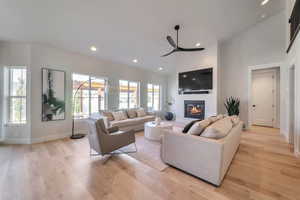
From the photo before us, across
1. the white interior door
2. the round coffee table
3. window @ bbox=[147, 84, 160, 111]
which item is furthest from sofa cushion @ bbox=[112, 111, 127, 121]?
the white interior door

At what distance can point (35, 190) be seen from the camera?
6.21 feet

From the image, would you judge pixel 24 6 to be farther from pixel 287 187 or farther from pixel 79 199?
pixel 287 187

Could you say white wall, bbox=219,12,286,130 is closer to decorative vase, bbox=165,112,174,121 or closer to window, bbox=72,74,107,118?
decorative vase, bbox=165,112,174,121

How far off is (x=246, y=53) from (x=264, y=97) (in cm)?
226

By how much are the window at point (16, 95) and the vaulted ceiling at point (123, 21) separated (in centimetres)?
99

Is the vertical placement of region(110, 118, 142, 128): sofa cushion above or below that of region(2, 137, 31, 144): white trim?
above

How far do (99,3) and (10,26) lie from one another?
229 cm

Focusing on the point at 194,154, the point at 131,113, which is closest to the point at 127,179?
the point at 194,154

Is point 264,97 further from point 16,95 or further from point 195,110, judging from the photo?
point 16,95

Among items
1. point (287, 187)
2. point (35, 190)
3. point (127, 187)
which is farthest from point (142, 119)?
point (287, 187)

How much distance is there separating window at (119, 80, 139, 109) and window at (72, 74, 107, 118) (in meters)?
0.87

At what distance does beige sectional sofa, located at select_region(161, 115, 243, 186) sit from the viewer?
1.91 m

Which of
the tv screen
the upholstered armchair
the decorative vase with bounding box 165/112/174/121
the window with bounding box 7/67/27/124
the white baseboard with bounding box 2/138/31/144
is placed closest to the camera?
the upholstered armchair

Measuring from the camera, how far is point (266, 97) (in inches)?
229
